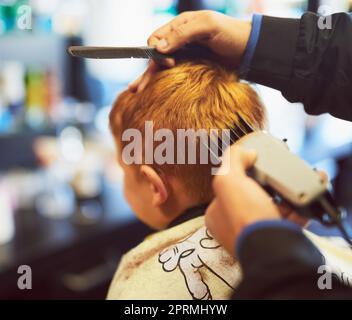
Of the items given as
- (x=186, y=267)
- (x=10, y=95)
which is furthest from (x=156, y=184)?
(x=10, y=95)

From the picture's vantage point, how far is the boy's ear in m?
0.89

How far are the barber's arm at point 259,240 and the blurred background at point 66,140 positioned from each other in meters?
1.12

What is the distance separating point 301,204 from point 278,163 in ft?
0.20

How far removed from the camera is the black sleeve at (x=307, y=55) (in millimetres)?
784

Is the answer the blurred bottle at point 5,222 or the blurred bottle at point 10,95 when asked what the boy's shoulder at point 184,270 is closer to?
the blurred bottle at point 5,222

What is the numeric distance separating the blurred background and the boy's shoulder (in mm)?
776

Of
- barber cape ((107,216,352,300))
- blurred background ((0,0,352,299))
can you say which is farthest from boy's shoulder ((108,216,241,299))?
blurred background ((0,0,352,299))

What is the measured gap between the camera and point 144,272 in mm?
901

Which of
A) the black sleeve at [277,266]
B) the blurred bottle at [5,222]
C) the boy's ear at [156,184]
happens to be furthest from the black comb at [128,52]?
the blurred bottle at [5,222]

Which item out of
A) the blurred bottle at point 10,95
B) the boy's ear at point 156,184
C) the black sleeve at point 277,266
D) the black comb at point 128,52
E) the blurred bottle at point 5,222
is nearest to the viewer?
the black sleeve at point 277,266

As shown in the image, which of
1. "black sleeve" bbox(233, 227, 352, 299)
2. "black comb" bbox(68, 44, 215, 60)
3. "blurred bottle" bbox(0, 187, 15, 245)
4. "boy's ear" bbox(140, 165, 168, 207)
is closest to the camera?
"black sleeve" bbox(233, 227, 352, 299)

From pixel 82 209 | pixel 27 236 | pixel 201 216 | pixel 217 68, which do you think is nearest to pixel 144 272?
pixel 201 216

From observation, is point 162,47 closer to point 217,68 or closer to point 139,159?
point 217,68

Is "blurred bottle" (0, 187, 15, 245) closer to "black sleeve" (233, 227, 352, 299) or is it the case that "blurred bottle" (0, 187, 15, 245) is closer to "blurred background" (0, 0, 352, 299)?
"blurred background" (0, 0, 352, 299)
